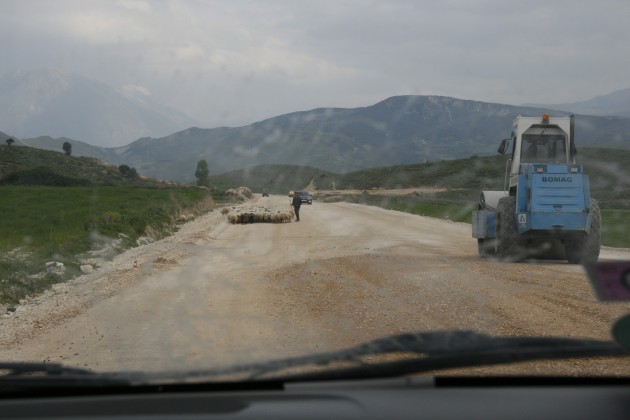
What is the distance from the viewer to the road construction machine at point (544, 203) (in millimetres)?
15898

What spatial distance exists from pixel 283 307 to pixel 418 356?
24.3 feet

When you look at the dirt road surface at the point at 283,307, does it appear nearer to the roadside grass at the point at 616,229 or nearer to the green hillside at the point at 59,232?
the green hillside at the point at 59,232

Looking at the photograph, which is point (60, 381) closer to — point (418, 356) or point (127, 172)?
point (418, 356)

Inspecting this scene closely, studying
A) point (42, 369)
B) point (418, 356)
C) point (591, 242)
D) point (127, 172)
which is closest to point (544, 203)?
point (591, 242)

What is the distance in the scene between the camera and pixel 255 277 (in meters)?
14.5

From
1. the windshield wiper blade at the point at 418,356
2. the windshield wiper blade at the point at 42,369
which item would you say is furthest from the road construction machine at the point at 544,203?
the windshield wiper blade at the point at 42,369

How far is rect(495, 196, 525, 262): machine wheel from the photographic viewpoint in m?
16.4

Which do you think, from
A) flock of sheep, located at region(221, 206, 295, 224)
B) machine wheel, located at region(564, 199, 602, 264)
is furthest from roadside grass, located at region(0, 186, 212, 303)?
machine wheel, located at region(564, 199, 602, 264)

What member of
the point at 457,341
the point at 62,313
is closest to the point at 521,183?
the point at 62,313

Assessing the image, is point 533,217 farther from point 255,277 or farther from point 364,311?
point 364,311

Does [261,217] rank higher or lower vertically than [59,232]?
lower

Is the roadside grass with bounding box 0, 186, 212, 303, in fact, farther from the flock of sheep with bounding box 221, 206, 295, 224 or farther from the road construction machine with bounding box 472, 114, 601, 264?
the road construction machine with bounding box 472, 114, 601, 264

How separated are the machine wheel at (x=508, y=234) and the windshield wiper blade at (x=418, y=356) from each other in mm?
13270

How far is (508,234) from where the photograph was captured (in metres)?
16.4
